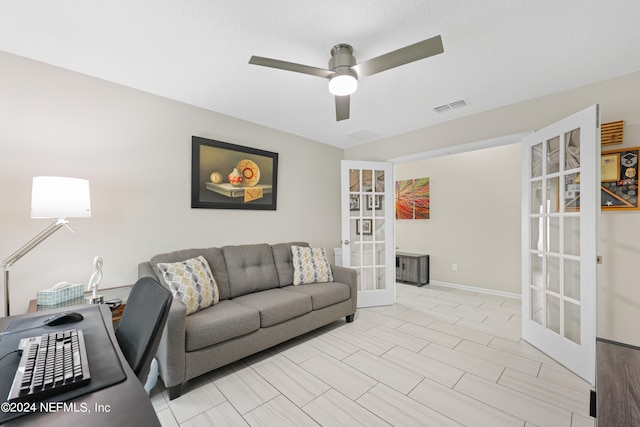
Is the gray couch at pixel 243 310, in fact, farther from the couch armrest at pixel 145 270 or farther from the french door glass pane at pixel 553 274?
the french door glass pane at pixel 553 274

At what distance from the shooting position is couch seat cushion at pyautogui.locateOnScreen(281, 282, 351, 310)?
9.26 feet

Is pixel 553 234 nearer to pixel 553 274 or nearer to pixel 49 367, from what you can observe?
pixel 553 274

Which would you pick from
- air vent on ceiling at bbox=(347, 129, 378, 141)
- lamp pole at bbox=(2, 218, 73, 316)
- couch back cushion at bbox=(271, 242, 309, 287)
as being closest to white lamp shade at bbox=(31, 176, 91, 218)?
lamp pole at bbox=(2, 218, 73, 316)

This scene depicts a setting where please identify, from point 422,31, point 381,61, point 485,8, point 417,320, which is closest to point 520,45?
point 485,8

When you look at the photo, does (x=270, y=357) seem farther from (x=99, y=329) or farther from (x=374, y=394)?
(x=99, y=329)

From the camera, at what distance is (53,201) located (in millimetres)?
1731

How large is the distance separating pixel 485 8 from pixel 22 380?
8.59 feet

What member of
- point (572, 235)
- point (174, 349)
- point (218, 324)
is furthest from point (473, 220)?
point (174, 349)

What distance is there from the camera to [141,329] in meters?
1.11

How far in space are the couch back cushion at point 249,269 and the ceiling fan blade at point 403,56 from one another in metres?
2.13

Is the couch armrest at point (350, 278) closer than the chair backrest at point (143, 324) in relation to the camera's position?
No

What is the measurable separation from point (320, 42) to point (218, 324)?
2.20 meters

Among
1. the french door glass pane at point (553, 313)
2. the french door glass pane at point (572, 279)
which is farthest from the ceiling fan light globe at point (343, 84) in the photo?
the french door glass pane at point (553, 313)

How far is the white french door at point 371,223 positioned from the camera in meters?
3.89
